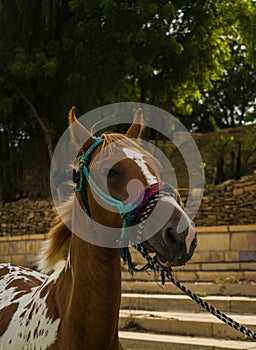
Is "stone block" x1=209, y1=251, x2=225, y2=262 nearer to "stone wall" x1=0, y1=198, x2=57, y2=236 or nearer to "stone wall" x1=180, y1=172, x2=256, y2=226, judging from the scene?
"stone wall" x1=180, y1=172, x2=256, y2=226

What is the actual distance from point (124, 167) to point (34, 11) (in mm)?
11638

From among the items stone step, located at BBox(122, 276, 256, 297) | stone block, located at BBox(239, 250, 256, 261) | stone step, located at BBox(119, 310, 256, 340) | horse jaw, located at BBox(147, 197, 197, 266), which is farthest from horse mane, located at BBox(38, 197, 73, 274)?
stone block, located at BBox(239, 250, 256, 261)

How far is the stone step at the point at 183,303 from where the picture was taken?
5.86 metres

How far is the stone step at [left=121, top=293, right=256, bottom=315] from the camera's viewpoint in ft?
19.2

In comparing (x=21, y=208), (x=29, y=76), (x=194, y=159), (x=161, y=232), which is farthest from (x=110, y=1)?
(x=161, y=232)

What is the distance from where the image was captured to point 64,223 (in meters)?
2.69

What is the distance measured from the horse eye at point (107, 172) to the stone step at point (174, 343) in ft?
9.32

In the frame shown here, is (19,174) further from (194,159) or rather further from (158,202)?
(158,202)

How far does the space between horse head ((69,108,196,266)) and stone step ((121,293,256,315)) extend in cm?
383

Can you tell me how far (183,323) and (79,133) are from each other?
3.44 meters

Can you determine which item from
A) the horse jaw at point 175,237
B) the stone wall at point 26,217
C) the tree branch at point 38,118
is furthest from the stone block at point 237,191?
the horse jaw at point 175,237

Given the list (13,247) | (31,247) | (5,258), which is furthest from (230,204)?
(5,258)

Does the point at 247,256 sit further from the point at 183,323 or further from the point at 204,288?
the point at 183,323

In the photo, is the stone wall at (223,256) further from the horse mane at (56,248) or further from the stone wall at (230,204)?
the horse mane at (56,248)
